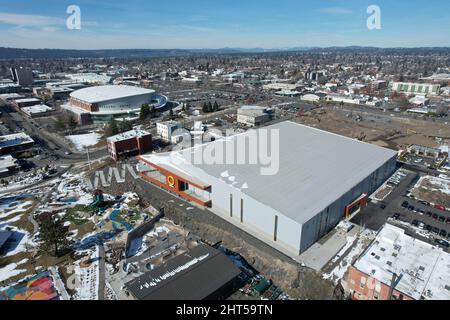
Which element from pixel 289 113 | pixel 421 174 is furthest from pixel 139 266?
pixel 289 113

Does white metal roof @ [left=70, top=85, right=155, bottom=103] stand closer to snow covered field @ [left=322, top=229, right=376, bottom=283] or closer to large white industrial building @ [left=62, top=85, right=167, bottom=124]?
large white industrial building @ [left=62, top=85, right=167, bottom=124]

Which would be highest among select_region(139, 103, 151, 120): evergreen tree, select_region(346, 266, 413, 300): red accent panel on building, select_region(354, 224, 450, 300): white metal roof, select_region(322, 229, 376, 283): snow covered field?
select_region(139, 103, 151, 120): evergreen tree

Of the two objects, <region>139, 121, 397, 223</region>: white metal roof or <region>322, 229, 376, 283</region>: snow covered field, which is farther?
<region>139, 121, 397, 223</region>: white metal roof

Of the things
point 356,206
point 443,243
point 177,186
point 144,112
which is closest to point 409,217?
point 443,243

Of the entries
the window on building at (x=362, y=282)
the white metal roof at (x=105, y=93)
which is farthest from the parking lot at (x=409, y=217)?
the white metal roof at (x=105, y=93)

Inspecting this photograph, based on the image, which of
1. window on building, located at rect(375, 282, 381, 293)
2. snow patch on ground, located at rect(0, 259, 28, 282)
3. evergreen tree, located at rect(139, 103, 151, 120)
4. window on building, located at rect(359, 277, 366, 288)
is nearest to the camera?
window on building, located at rect(375, 282, 381, 293)

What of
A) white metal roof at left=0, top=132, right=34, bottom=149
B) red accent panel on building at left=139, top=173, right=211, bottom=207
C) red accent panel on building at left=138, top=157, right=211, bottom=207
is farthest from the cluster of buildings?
red accent panel on building at left=138, top=157, right=211, bottom=207
